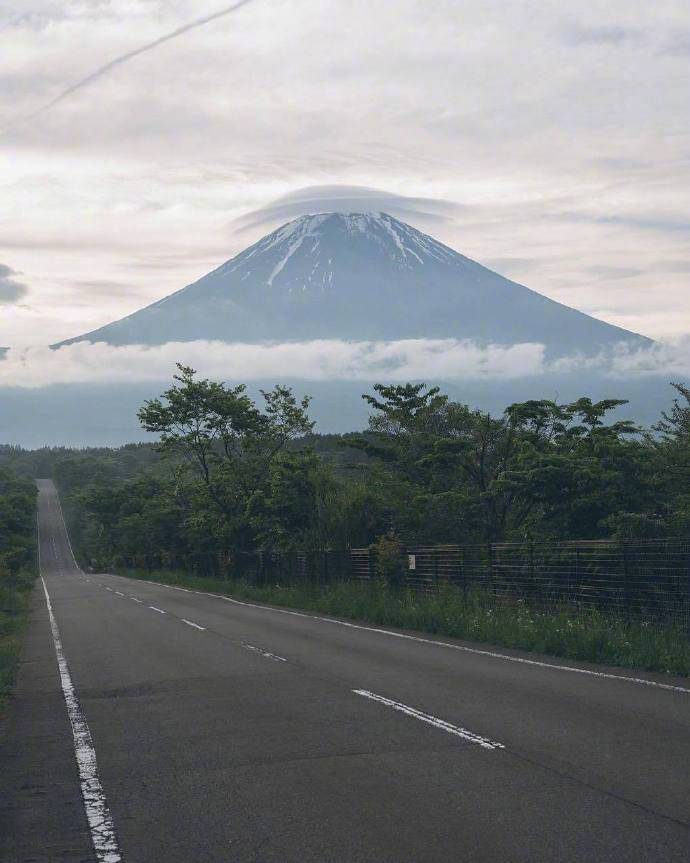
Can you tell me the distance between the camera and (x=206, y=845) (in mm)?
5730

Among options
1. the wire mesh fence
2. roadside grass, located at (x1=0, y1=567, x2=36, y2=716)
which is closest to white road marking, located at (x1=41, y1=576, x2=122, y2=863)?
roadside grass, located at (x1=0, y1=567, x2=36, y2=716)

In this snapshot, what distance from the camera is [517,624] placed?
1688cm

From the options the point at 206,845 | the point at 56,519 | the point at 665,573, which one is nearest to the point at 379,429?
the point at 665,573

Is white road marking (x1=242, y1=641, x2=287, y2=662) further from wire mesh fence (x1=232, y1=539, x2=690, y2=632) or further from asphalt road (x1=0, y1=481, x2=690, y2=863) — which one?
wire mesh fence (x1=232, y1=539, x2=690, y2=632)

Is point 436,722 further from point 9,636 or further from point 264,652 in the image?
point 9,636

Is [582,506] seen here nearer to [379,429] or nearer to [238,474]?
[379,429]

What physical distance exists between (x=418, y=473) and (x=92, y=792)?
25.6m

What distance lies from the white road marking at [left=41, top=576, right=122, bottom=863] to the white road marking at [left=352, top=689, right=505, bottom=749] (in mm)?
2956

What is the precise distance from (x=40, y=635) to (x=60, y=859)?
683 inches

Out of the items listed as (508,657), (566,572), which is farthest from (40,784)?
(566,572)

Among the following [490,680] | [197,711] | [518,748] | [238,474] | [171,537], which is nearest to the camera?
[518,748]

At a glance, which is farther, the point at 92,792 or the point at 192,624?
the point at 192,624

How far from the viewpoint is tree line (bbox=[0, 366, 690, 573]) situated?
21.8 metres

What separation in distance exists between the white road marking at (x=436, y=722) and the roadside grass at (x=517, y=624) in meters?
4.08
